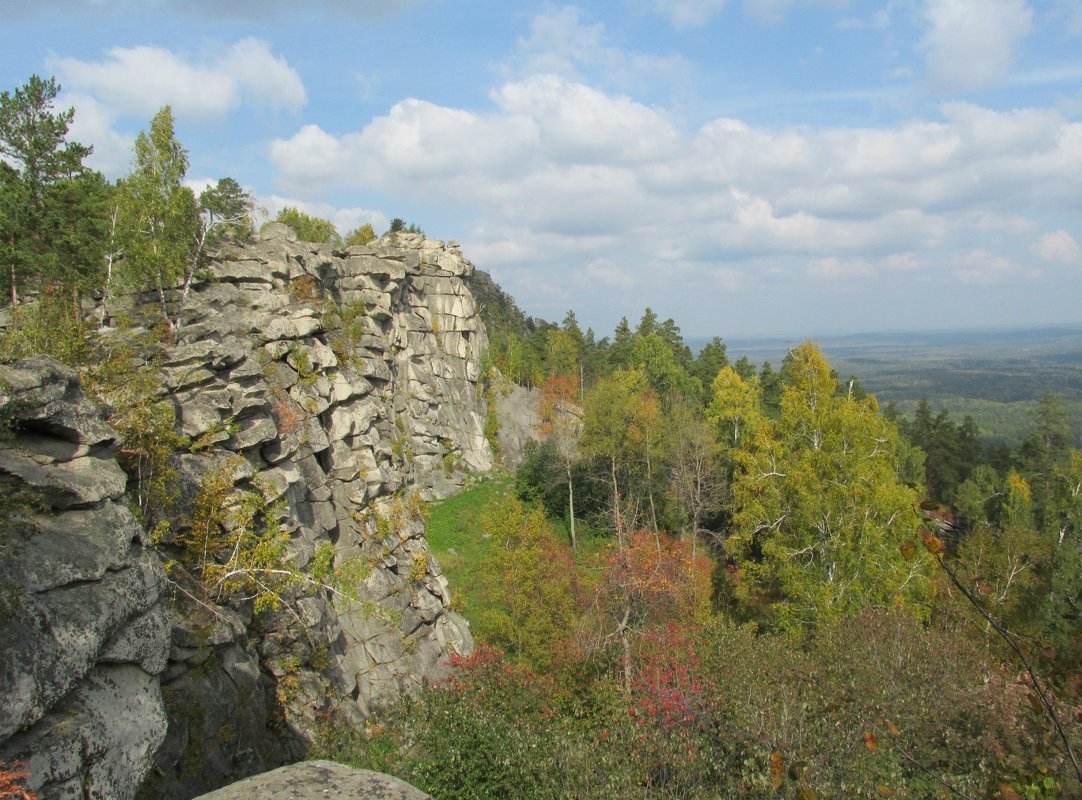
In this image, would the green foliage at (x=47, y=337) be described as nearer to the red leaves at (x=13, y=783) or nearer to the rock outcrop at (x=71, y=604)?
the rock outcrop at (x=71, y=604)

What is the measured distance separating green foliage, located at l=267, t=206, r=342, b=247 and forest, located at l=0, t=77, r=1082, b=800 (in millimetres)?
9754

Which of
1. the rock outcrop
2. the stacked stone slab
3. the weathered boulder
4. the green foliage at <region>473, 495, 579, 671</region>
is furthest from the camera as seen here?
the green foliage at <region>473, 495, 579, 671</region>

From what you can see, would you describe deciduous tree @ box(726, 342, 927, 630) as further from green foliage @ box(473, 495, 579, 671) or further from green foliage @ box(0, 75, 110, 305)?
green foliage @ box(0, 75, 110, 305)

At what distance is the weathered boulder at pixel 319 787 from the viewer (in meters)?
6.89

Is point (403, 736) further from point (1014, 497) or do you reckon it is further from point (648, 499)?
point (1014, 497)

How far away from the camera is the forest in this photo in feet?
37.8

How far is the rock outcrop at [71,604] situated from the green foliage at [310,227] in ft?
139

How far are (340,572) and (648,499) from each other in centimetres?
2659

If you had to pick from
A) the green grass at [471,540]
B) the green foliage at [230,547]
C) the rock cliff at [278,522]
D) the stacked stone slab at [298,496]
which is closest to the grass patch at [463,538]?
the green grass at [471,540]

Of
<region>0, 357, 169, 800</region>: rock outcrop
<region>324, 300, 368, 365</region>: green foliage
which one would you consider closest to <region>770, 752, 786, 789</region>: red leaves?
<region>0, 357, 169, 800</region>: rock outcrop

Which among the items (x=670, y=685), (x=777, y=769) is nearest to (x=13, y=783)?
(x=777, y=769)

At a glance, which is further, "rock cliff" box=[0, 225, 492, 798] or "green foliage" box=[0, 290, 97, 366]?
"green foliage" box=[0, 290, 97, 366]

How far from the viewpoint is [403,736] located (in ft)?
44.5

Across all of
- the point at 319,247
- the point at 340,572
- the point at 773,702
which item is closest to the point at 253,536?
the point at 340,572
